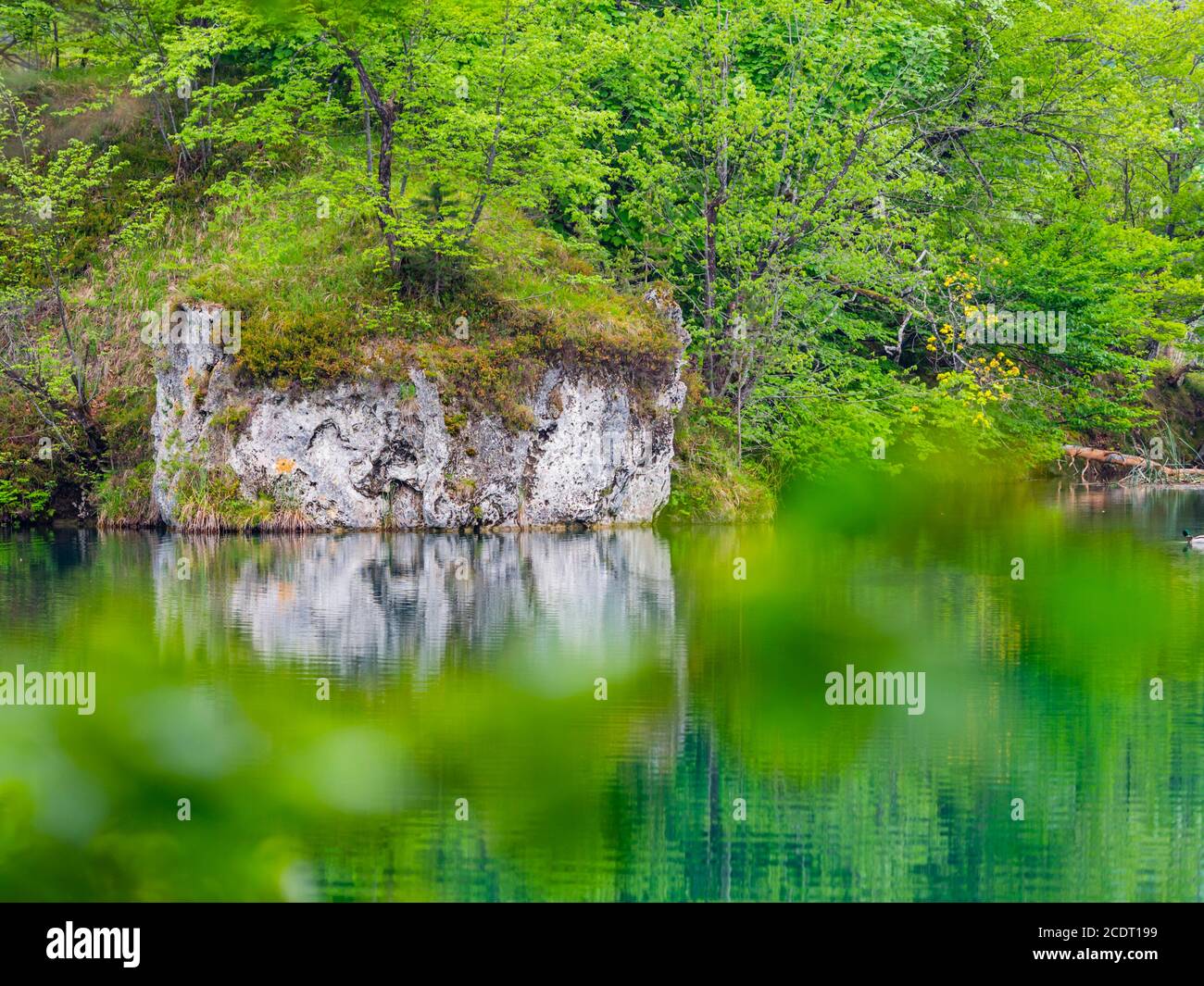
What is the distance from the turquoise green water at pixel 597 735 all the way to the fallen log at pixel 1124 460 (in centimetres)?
1671

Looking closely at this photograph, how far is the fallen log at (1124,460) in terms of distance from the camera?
114ft

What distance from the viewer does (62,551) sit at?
2086 centimetres

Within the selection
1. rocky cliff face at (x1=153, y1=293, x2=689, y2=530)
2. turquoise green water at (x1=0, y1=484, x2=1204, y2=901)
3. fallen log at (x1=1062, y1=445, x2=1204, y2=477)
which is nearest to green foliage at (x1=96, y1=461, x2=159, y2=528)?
rocky cliff face at (x1=153, y1=293, x2=689, y2=530)

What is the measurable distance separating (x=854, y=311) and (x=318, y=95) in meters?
12.7

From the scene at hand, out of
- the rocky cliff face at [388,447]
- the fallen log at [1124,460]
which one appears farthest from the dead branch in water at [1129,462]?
the rocky cliff face at [388,447]

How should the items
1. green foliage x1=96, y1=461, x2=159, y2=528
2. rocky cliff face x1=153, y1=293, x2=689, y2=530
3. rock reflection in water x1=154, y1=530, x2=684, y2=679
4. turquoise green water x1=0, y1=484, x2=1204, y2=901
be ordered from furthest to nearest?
1. green foliage x1=96, y1=461, x2=159, y2=528
2. rocky cliff face x1=153, y1=293, x2=689, y2=530
3. rock reflection in water x1=154, y1=530, x2=684, y2=679
4. turquoise green water x1=0, y1=484, x2=1204, y2=901

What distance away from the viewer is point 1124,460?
34688 millimetres

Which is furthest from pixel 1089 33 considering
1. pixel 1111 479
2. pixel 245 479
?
pixel 245 479

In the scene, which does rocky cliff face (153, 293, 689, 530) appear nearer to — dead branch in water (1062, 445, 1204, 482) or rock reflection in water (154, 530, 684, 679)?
rock reflection in water (154, 530, 684, 679)

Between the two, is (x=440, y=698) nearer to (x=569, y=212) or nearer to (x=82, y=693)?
(x=82, y=693)

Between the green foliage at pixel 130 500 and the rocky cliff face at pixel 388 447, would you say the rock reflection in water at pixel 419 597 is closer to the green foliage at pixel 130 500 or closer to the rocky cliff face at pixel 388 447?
the rocky cliff face at pixel 388 447

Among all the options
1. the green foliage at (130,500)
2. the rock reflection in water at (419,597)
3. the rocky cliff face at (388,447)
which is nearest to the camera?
the rock reflection in water at (419,597)

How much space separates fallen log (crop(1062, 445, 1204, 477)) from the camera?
34.7 metres

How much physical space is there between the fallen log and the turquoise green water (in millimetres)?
16707
